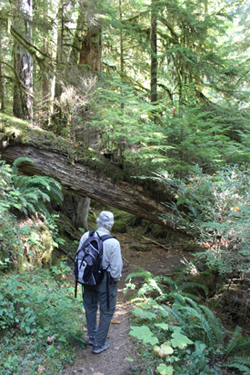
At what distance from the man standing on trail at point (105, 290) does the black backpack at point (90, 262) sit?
8 cm

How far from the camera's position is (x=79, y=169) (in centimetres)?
729

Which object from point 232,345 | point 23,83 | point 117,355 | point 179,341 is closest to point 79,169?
point 23,83

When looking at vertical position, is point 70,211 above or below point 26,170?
below

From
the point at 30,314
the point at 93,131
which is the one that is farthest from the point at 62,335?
the point at 93,131

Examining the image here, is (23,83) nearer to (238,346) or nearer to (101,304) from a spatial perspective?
(101,304)

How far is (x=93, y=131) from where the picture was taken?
811 cm

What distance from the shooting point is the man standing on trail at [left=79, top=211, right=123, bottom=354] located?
3541 millimetres

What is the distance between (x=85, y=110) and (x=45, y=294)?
5.69 metres

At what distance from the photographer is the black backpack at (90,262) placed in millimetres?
3436

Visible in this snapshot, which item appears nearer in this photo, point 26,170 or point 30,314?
point 30,314

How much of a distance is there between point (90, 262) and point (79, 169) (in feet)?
13.8

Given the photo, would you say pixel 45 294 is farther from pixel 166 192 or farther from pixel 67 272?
pixel 166 192

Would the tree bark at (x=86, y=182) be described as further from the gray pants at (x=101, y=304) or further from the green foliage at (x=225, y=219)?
the gray pants at (x=101, y=304)

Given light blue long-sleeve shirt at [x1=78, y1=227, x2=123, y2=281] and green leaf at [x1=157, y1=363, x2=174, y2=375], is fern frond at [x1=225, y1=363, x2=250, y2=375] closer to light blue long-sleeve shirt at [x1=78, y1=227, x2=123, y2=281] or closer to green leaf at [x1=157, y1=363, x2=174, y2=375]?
green leaf at [x1=157, y1=363, x2=174, y2=375]
